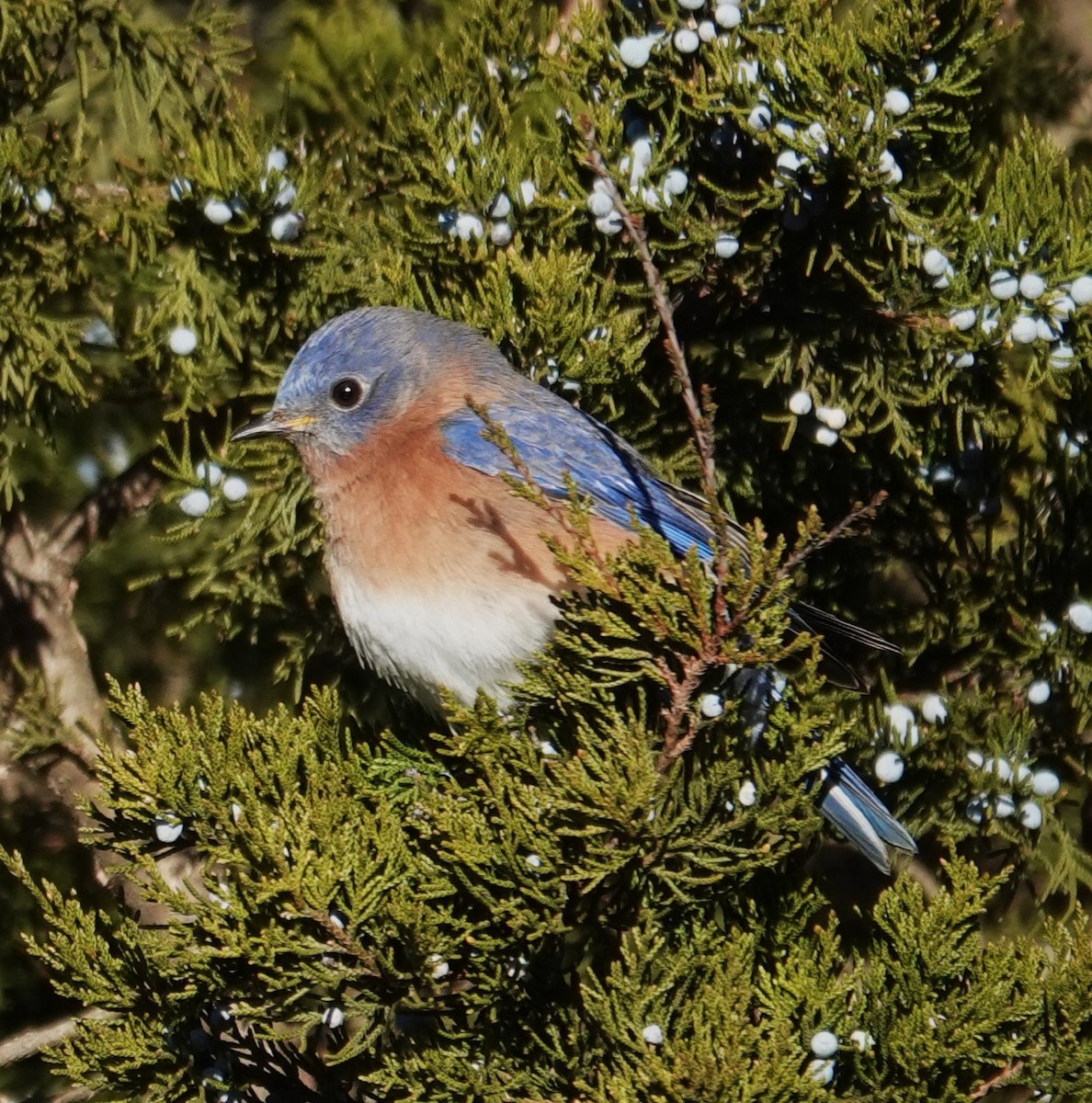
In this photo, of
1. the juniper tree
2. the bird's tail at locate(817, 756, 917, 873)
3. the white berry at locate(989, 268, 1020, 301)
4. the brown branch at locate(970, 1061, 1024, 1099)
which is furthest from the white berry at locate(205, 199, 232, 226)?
the brown branch at locate(970, 1061, 1024, 1099)

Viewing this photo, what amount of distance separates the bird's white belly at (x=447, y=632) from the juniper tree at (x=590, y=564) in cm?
26

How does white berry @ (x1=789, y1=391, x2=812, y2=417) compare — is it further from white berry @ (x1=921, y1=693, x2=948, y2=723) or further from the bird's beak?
the bird's beak

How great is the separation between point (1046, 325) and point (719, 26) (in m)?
0.86

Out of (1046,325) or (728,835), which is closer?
(728,835)

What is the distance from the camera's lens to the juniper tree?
2.22m

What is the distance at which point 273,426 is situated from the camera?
324cm

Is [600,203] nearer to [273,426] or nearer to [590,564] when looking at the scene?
[273,426]


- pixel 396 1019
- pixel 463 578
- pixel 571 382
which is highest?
pixel 571 382

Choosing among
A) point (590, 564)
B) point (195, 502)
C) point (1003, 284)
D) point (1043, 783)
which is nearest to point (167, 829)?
point (590, 564)

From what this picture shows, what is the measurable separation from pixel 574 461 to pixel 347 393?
0.60 m

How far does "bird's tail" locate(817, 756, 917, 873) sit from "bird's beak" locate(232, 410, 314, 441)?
140 centimetres

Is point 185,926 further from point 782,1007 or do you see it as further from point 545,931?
point 782,1007

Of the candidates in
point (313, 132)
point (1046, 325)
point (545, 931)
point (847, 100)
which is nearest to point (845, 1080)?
point (545, 931)

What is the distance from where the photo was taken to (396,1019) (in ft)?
8.15
